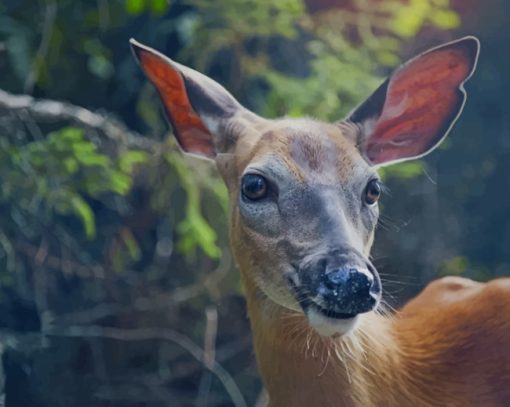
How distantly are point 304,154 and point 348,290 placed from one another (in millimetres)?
379

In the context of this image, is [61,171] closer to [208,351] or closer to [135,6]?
[135,6]

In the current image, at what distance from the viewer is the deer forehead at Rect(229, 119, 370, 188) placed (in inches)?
77.7

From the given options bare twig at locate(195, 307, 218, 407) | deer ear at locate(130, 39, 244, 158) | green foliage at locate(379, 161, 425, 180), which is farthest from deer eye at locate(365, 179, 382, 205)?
bare twig at locate(195, 307, 218, 407)

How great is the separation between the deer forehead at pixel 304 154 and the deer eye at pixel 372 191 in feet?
0.10

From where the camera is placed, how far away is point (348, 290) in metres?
1.73

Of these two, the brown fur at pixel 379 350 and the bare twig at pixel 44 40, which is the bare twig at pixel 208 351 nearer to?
the bare twig at pixel 44 40

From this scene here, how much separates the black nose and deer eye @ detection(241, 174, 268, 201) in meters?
0.29

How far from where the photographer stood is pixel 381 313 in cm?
222

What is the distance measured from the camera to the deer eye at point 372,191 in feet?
6.61

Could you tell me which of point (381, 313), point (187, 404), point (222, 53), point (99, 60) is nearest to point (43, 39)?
point (99, 60)

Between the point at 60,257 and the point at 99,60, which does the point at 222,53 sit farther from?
the point at 60,257

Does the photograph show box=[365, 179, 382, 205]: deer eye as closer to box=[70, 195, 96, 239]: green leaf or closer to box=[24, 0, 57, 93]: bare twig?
box=[70, 195, 96, 239]: green leaf

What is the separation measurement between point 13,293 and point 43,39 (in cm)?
85

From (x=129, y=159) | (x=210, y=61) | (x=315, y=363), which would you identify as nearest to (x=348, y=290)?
(x=315, y=363)
